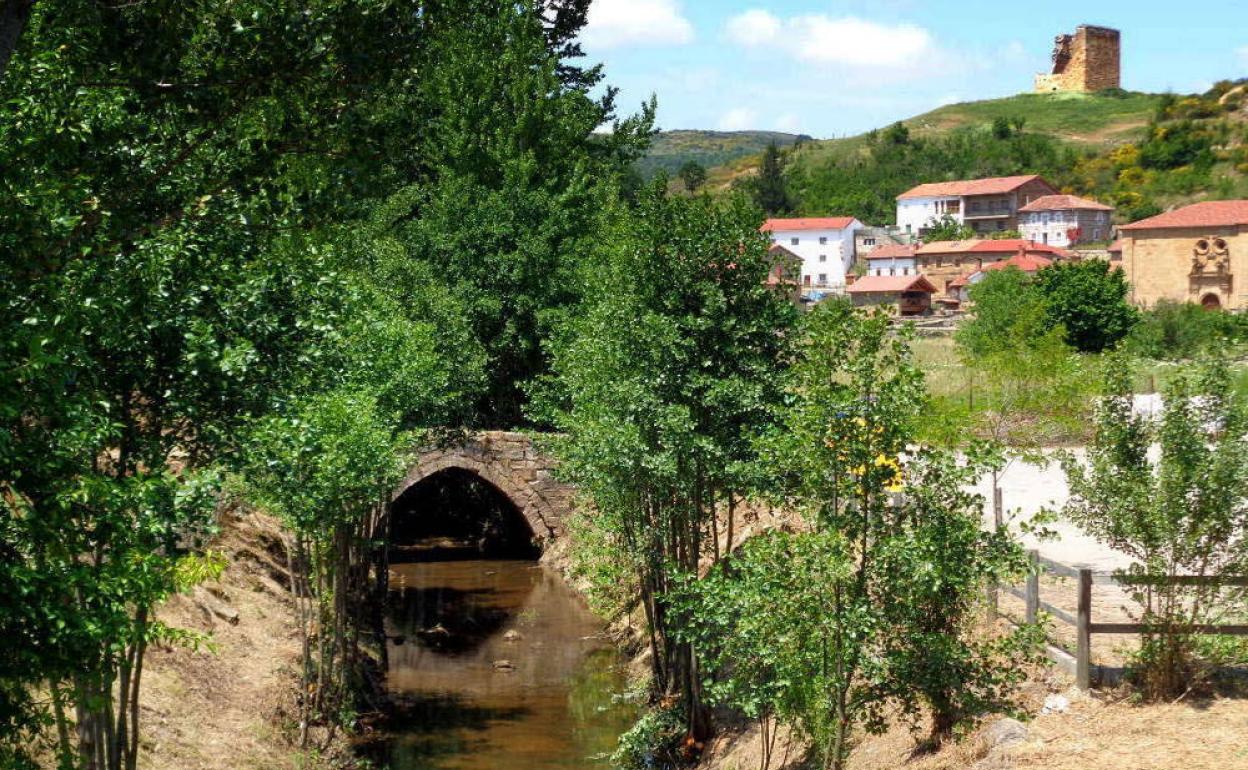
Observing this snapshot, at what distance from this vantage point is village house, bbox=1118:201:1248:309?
74812mm

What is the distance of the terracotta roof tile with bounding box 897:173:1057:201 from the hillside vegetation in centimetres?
667

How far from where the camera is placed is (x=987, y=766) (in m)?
12.0

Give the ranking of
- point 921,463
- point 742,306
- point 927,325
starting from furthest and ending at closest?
point 927,325 → point 742,306 → point 921,463

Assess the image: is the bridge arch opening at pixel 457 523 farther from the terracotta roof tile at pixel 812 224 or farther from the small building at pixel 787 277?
the terracotta roof tile at pixel 812 224

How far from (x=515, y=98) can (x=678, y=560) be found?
19.9 metres

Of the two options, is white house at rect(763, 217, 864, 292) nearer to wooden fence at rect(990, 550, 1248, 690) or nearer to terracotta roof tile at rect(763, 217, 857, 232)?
terracotta roof tile at rect(763, 217, 857, 232)

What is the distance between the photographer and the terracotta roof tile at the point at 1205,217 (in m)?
74.9

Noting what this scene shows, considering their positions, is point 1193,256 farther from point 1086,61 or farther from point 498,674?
point 1086,61

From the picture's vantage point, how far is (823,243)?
109625 mm

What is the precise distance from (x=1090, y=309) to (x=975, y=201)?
193 ft

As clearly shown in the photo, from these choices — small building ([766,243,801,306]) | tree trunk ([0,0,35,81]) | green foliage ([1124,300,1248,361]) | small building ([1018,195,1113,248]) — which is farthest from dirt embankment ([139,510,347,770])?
small building ([1018,195,1113,248])

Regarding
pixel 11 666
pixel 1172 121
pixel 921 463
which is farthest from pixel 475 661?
pixel 1172 121

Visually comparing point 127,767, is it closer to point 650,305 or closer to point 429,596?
point 650,305

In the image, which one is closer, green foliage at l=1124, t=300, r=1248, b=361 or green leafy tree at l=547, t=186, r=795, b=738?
green leafy tree at l=547, t=186, r=795, b=738
